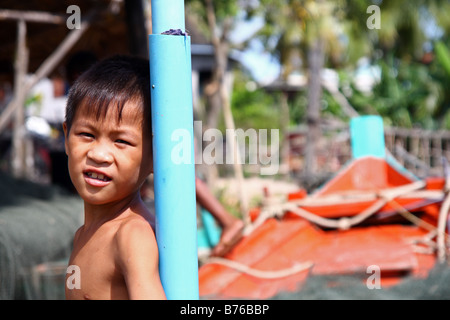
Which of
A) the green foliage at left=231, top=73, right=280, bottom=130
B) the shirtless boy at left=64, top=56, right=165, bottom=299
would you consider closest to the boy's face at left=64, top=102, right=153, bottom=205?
the shirtless boy at left=64, top=56, right=165, bottom=299


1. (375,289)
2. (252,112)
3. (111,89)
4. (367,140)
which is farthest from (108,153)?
(252,112)

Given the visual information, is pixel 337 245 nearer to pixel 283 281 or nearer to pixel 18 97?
pixel 283 281

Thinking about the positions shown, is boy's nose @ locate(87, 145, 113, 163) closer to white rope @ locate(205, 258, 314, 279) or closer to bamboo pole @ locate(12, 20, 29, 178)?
white rope @ locate(205, 258, 314, 279)

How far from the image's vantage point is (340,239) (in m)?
2.72

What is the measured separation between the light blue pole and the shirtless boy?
0.05 m

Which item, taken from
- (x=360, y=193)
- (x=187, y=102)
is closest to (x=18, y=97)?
(x=360, y=193)

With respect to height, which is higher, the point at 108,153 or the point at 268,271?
the point at 108,153

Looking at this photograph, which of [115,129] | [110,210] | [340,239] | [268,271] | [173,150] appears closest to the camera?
[173,150]

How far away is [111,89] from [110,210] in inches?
11.1

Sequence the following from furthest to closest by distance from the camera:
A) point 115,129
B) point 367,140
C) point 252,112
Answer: point 252,112, point 367,140, point 115,129

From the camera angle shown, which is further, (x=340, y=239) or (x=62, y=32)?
(x=62, y=32)

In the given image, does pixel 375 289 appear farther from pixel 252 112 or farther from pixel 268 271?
pixel 252 112

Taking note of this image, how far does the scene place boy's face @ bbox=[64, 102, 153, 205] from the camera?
3.61ft

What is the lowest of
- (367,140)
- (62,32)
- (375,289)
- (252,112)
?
(375,289)
